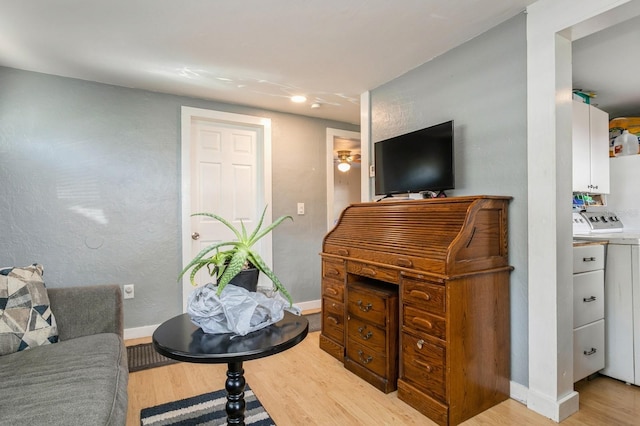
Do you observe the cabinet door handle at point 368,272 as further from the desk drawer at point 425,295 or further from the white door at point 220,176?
the white door at point 220,176

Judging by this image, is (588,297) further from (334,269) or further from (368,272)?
(334,269)

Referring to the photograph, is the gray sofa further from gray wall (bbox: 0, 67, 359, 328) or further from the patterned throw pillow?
gray wall (bbox: 0, 67, 359, 328)

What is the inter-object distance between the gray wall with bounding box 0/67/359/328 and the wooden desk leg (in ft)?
7.02

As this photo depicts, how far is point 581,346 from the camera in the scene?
2.03 metres

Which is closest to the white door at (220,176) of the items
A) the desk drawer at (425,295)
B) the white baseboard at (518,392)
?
the desk drawer at (425,295)

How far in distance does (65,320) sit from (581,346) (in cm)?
287

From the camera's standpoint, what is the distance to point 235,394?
1.27 metres

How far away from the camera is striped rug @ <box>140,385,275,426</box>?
5.70 feet

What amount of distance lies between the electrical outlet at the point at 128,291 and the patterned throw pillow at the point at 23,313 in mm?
1253

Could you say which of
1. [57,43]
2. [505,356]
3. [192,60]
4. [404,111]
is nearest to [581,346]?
[505,356]

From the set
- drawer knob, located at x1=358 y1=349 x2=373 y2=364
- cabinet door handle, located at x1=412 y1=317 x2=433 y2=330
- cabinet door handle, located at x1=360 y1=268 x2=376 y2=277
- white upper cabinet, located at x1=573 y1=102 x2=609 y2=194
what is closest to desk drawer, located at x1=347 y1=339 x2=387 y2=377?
drawer knob, located at x1=358 y1=349 x2=373 y2=364

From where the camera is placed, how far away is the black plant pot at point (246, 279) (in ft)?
4.40

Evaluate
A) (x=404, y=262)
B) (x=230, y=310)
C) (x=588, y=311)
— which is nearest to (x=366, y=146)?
(x=404, y=262)

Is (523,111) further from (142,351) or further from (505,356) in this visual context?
(142,351)
